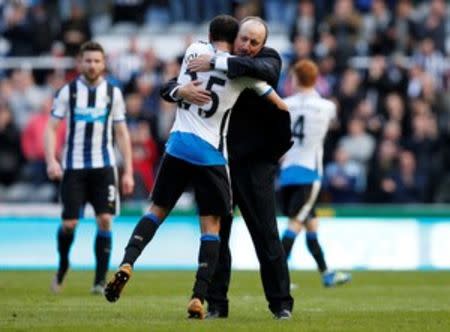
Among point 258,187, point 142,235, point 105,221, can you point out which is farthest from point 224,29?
point 105,221

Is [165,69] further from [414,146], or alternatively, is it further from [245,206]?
[245,206]

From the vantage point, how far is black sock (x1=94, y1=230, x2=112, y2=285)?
52.1 ft

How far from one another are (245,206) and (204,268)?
2.40 ft

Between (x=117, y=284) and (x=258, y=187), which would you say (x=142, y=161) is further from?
(x=117, y=284)

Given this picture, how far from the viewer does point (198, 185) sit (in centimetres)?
1175

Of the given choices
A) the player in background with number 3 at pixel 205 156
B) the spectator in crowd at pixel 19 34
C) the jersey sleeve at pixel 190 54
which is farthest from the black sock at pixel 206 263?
the spectator in crowd at pixel 19 34

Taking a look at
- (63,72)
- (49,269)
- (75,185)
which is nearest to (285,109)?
(75,185)

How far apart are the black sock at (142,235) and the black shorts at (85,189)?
4.17 m

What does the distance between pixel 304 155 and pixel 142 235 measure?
6.01 meters

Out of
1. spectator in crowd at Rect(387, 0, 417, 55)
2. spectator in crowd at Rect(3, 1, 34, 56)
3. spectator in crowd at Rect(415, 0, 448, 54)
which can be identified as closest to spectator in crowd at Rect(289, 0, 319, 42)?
spectator in crowd at Rect(387, 0, 417, 55)

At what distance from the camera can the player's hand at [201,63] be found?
11477mm

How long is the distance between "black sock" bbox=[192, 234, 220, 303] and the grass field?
259mm

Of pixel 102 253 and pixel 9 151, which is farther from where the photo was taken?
pixel 9 151

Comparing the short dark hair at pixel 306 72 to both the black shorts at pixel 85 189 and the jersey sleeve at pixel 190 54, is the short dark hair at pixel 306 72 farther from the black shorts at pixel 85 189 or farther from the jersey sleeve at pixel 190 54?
the jersey sleeve at pixel 190 54
